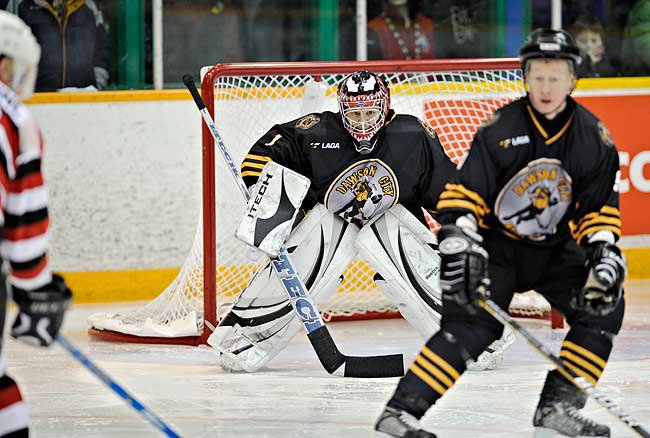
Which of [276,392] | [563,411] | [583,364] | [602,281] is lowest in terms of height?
[276,392]

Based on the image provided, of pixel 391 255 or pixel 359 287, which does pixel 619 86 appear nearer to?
pixel 359 287

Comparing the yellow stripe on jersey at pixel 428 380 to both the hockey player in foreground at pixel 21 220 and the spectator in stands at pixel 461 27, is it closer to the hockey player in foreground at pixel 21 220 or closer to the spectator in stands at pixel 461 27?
the hockey player in foreground at pixel 21 220

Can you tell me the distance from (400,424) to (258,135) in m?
2.31

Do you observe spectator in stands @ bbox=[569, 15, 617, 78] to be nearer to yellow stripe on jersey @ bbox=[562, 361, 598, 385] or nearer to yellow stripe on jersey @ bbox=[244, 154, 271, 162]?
yellow stripe on jersey @ bbox=[244, 154, 271, 162]

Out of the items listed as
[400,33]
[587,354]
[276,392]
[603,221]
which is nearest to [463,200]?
[603,221]

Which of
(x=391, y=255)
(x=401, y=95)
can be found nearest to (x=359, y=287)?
(x=401, y=95)

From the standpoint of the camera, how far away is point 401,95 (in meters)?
5.30

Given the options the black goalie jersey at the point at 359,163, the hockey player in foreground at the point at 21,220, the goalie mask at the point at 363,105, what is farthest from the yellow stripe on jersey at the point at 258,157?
the hockey player in foreground at the point at 21,220

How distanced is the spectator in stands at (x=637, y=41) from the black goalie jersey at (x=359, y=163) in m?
2.28

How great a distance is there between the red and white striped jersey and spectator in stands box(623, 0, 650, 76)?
4.34 m

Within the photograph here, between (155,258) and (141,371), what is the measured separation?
1.34 meters

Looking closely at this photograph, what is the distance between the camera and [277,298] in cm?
426

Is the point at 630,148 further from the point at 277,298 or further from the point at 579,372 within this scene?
the point at 579,372

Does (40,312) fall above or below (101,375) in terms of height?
above
